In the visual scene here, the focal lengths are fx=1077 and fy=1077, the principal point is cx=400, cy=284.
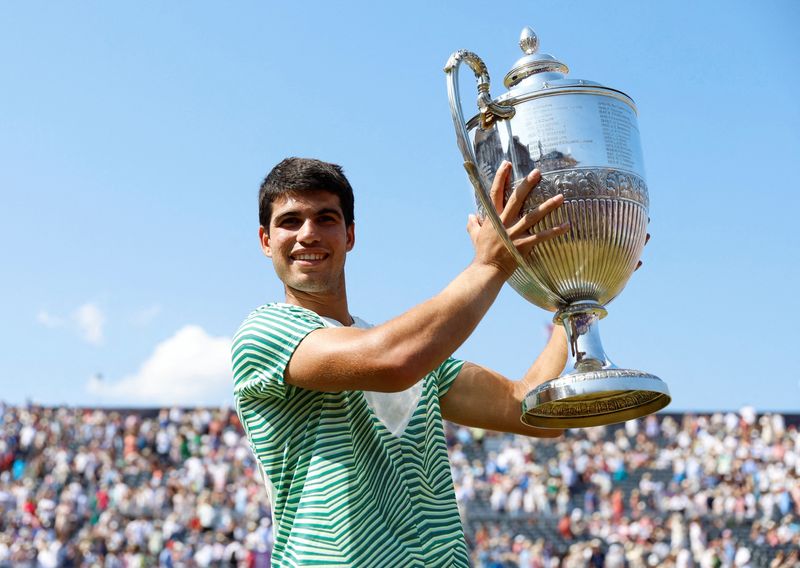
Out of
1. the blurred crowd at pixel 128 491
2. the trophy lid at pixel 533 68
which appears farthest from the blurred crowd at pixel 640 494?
the trophy lid at pixel 533 68

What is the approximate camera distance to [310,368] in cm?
237

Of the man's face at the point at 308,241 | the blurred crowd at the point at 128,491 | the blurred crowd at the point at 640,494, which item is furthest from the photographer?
the blurred crowd at the point at 640,494

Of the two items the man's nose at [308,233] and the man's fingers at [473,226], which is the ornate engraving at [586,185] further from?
the man's nose at [308,233]

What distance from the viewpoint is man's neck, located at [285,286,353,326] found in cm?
267

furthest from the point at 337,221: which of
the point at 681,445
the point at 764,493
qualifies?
the point at 681,445

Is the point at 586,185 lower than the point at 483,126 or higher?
lower

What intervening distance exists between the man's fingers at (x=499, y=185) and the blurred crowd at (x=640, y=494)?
637 inches

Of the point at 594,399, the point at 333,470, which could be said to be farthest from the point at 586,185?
the point at 333,470

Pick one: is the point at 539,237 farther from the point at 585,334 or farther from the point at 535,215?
the point at 585,334

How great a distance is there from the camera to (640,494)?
71.3 feet

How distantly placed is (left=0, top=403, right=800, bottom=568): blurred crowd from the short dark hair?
14.3 meters

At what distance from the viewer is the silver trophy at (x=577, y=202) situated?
8.69 feet

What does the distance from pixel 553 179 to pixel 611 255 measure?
283 millimetres

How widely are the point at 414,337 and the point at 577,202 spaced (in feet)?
2.11
